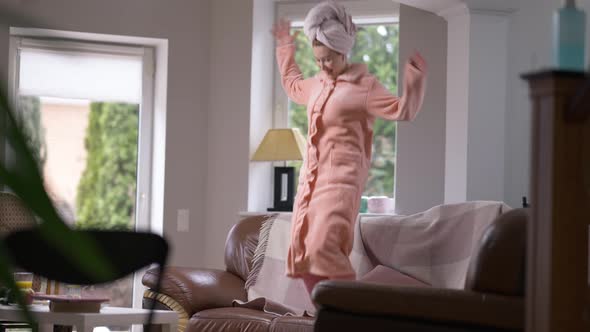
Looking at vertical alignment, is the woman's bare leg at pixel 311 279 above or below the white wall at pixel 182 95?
below

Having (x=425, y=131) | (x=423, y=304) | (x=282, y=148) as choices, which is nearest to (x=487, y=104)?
(x=425, y=131)

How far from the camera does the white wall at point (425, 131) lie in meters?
5.71

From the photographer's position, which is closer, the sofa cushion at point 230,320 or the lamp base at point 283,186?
the sofa cushion at point 230,320

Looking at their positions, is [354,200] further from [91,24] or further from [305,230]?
[91,24]

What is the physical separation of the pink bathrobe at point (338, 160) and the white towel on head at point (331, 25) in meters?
0.17

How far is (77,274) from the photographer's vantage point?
78.7 inches

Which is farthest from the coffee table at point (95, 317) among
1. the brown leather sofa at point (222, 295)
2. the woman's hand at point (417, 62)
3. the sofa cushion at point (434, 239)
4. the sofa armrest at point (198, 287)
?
the woman's hand at point (417, 62)

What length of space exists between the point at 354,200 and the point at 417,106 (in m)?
0.48

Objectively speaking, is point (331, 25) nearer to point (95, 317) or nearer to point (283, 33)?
point (283, 33)

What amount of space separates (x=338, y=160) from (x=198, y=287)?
3.60ft

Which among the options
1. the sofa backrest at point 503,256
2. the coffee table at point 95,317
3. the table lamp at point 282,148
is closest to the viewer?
the sofa backrest at point 503,256

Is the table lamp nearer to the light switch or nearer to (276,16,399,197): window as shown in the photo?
(276,16,399,197): window

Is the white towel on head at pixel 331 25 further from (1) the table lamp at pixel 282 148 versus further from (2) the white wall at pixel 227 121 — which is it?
(2) the white wall at pixel 227 121

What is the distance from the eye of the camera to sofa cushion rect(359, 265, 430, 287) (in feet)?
13.8
